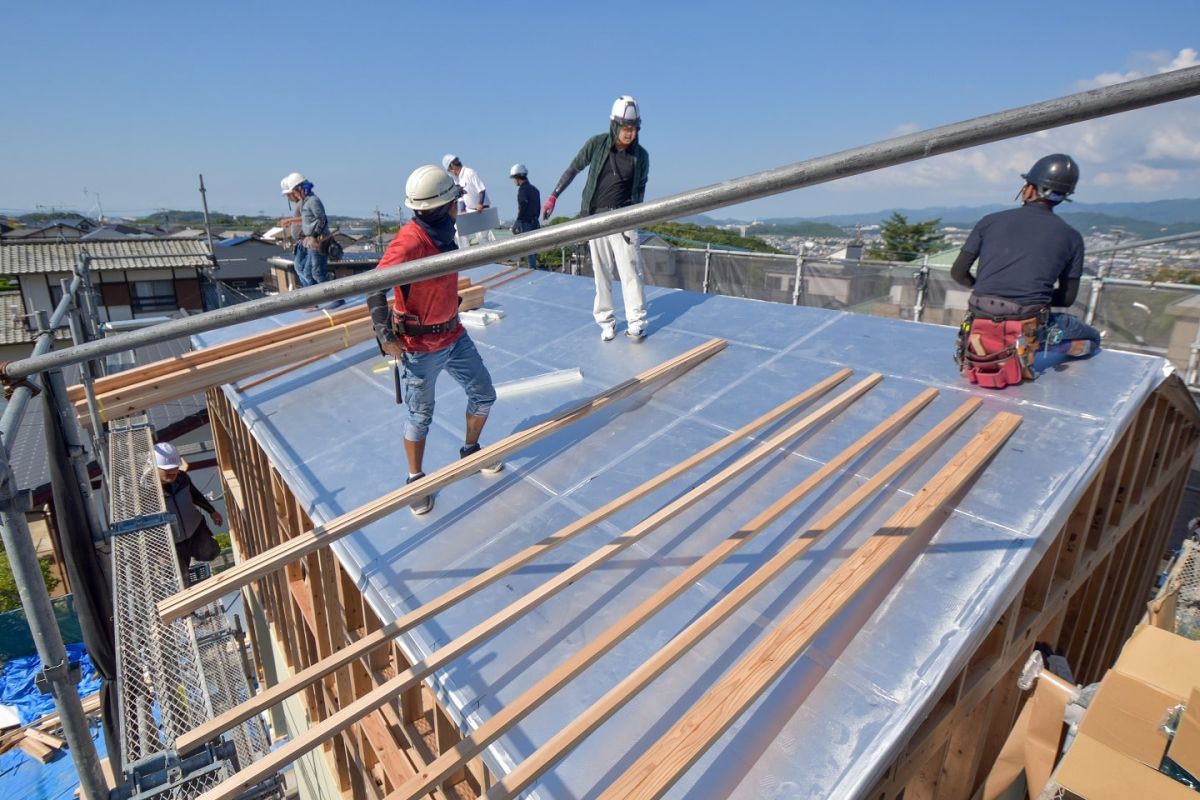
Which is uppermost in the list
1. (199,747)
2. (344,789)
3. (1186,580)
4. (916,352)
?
(916,352)

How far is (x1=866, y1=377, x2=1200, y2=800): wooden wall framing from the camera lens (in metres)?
3.27

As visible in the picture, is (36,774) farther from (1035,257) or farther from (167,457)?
(1035,257)

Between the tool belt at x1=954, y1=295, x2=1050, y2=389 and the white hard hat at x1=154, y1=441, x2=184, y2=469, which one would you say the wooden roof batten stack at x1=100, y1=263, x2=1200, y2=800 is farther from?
the white hard hat at x1=154, y1=441, x2=184, y2=469

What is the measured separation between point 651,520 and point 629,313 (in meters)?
3.37

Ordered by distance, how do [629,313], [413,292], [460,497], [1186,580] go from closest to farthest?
[413,292]
[460,497]
[629,313]
[1186,580]

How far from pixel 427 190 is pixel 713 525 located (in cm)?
251

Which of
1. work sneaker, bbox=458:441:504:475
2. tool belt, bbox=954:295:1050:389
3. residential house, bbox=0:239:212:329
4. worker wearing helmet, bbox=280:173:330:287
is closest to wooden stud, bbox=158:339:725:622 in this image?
work sneaker, bbox=458:441:504:475

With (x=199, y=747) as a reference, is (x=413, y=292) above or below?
above

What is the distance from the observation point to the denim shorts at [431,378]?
13.1 feet

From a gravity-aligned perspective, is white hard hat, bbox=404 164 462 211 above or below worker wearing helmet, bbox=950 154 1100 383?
above

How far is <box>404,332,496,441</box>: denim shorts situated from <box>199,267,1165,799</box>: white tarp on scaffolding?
0.53 meters

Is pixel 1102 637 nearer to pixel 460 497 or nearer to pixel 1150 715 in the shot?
pixel 1150 715

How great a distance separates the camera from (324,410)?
19.1ft

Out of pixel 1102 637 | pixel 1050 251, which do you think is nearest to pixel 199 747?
pixel 1050 251
